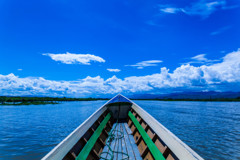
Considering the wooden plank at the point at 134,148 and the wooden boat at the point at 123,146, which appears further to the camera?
the wooden plank at the point at 134,148

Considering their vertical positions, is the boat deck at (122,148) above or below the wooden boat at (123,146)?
below

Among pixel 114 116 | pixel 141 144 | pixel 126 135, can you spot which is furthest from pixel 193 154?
pixel 114 116

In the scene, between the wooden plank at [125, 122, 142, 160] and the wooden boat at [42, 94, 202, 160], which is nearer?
the wooden boat at [42, 94, 202, 160]

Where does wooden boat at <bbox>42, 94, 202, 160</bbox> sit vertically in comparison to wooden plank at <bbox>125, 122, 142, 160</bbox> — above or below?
above

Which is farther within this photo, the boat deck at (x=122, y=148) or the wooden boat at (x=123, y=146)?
the boat deck at (x=122, y=148)

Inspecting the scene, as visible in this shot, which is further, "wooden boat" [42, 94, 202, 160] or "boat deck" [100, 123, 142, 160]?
"boat deck" [100, 123, 142, 160]

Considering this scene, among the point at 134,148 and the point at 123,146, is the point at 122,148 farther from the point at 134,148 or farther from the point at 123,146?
the point at 134,148

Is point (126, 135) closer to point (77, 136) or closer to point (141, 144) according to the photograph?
point (141, 144)

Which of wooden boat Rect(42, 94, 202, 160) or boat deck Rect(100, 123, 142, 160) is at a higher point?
wooden boat Rect(42, 94, 202, 160)

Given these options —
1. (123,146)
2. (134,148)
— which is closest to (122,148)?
(123,146)

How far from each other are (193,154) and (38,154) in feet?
32.6

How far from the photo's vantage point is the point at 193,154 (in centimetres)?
212

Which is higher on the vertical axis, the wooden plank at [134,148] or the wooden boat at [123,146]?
the wooden boat at [123,146]

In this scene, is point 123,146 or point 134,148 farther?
point 123,146
